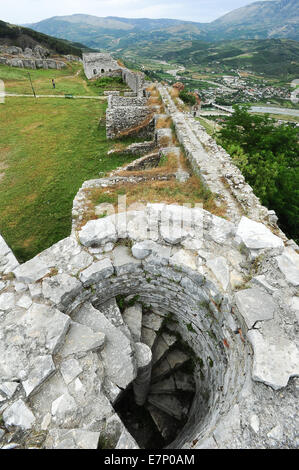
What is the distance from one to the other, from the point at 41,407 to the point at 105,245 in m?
2.90

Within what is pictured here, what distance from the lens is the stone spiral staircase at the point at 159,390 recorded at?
5.29 metres

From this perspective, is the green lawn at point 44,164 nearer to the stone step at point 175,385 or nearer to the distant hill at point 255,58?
the stone step at point 175,385

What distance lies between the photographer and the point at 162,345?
18.8ft

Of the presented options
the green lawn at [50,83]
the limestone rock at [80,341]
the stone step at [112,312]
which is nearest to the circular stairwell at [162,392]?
the stone step at [112,312]

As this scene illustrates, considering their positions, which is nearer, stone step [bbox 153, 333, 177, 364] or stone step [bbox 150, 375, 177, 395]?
stone step [bbox 153, 333, 177, 364]

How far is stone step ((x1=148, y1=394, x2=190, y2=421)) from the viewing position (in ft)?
18.1

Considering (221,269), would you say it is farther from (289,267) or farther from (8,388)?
(8,388)

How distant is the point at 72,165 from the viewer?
39.8ft

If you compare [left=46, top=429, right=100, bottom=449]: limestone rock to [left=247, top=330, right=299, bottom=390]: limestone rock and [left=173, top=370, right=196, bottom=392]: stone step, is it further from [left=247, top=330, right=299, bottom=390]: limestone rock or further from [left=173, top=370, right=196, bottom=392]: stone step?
[left=173, top=370, right=196, bottom=392]: stone step

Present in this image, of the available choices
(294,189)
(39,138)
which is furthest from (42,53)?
(294,189)

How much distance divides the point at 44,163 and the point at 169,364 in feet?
37.4

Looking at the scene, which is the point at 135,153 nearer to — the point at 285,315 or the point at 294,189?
the point at 294,189

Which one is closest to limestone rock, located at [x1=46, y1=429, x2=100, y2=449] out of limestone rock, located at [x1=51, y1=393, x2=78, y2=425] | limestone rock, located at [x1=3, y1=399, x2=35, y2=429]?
limestone rock, located at [x1=51, y1=393, x2=78, y2=425]

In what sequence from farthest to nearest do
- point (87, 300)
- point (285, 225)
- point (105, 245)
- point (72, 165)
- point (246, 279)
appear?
point (72, 165)
point (285, 225)
point (105, 245)
point (87, 300)
point (246, 279)
